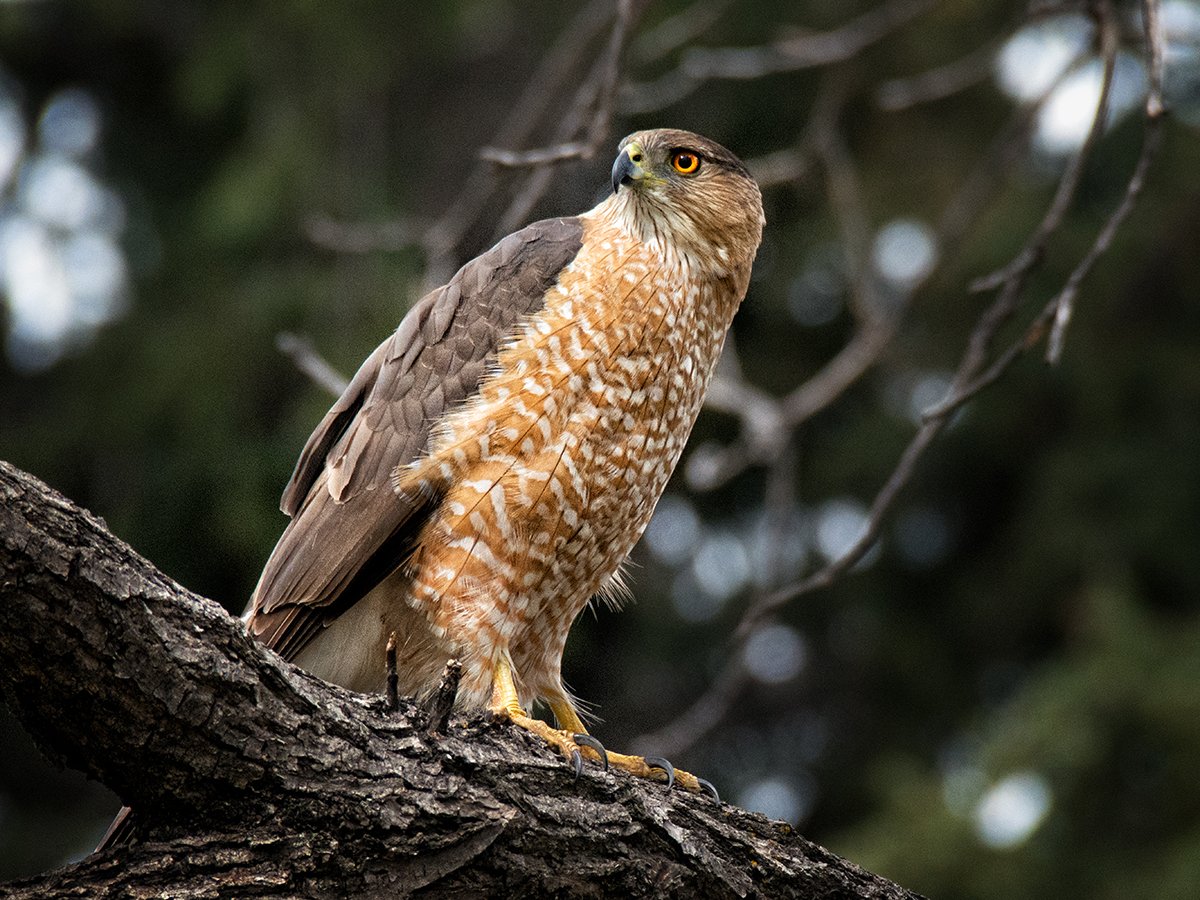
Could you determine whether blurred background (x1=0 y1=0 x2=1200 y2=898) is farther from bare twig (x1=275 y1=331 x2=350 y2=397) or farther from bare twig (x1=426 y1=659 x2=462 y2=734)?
bare twig (x1=426 y1=659 x2=462 y2=734)

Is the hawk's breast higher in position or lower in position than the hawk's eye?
lower

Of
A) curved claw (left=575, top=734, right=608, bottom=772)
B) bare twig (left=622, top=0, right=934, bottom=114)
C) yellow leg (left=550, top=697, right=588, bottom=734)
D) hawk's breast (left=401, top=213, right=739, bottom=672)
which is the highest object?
bare twig (left=622, top=0, right=934, bottom=114)

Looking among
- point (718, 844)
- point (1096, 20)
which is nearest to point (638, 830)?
point (718, 844)

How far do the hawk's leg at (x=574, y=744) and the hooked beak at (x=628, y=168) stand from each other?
4.85 feet

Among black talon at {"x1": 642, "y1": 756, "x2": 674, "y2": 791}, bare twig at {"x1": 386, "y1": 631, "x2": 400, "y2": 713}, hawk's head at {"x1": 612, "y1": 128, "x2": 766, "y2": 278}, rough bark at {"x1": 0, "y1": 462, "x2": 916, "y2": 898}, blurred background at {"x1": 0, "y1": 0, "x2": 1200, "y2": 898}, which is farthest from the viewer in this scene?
blurred background at {"x1": 0, "y1": 0, "x2": 1200, "y2": 898}

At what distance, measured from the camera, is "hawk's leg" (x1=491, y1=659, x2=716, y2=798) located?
131 inches

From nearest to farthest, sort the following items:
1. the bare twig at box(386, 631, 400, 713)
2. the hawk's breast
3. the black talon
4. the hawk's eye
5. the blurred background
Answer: the bare twig at box(386, 631, 400, 713), the black talon, the hawk's breast, the hawk's eye, the blurred background

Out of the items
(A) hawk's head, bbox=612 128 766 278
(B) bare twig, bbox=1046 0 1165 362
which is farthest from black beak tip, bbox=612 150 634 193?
(B) bare twig, bbox=1046 0 1165 362

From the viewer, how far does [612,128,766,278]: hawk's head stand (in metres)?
4.15

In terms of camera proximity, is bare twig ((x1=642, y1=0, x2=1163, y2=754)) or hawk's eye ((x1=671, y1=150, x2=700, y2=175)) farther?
hawk's eye ((x1=671, y1=150, x2=700, y2=175))

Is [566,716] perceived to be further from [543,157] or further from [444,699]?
[543,157]

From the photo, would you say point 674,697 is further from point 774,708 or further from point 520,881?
point 520,881

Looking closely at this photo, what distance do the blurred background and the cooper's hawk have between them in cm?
249

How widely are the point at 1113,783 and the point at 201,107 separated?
6265mm
